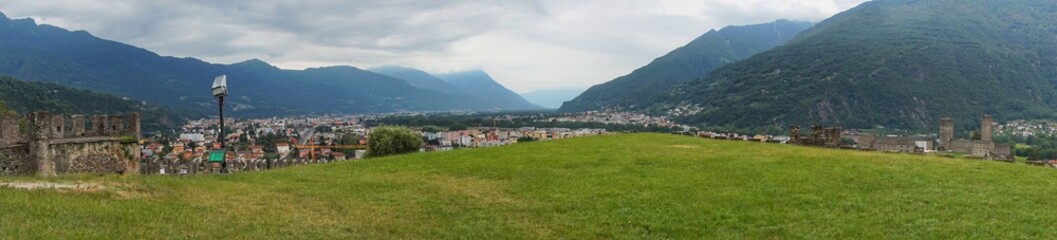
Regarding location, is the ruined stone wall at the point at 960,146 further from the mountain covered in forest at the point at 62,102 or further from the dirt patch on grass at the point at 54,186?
the mountain covered in forest at the point at 62,102

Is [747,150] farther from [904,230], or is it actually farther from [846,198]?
[904,230]

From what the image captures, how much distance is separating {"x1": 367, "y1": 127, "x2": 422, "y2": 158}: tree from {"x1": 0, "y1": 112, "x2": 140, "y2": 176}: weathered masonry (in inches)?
820

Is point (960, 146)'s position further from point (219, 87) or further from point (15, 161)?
point (15, 161)

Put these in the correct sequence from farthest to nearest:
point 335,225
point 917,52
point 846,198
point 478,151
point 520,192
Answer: point 917,52, point 478,151, point 520,192, point 846,198, point 335,225

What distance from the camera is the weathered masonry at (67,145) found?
20688 mm

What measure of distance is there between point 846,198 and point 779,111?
518ft

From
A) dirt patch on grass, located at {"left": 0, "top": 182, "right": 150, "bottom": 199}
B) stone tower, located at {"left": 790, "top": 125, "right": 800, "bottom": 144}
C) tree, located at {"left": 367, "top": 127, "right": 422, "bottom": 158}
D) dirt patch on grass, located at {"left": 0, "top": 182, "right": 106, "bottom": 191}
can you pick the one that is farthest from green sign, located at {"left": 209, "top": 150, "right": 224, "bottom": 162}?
stone tower, located at {"left": 790, "top": 125, "right": 800, "bottom": 144}

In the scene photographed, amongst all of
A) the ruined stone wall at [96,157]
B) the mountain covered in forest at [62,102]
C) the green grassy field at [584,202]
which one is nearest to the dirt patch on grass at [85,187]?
the green grassy field at [584,202]

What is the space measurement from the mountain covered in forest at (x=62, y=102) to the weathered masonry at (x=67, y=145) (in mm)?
72601

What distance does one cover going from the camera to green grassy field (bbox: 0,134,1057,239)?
11.0 meters

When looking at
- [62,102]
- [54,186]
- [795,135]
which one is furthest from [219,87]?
[62,102]

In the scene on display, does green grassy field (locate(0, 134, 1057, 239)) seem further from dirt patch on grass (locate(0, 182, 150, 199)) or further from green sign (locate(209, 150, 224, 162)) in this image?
green sign (locate(209, 150, 224, 162))

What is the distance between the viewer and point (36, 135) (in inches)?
815

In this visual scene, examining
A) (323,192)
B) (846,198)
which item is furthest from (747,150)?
(323,192)
